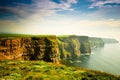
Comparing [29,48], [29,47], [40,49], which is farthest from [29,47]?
[40,49]

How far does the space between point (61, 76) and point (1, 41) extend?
25345 millimetres

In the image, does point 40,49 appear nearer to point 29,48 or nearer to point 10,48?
point 29,48

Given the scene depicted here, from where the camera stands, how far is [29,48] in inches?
1623

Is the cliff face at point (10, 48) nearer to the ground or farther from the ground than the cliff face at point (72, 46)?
farther from the ground

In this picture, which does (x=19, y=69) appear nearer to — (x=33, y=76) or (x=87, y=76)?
(x=33, y=76)

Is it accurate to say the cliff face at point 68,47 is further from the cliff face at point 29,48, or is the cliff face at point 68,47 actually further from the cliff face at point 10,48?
the cliff face at point 10,48

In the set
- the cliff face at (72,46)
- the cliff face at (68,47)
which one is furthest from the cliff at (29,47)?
the cliff face at (68,47)

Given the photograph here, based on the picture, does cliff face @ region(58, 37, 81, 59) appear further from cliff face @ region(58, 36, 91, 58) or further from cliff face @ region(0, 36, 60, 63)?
cliff face @ region(0, 36, 60, 63)

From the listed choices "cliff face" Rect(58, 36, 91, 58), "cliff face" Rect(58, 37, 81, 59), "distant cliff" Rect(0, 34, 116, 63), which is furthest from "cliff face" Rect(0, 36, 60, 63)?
"cliff face" Rect(58, 37, 81, 59)

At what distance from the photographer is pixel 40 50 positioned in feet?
143

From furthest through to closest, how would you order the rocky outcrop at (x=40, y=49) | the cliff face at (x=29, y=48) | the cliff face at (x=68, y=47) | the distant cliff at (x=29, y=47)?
the cliff face at (x=68, y=47) → the rocky outcrop at (x=40, y=49) → the distant cliff at (x=29, y=47) → the cliff face at (x=29, y=48)

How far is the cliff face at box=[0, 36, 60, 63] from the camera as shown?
108ft

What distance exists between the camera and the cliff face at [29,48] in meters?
33.0

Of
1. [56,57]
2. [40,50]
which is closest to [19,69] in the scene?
[40,50]
